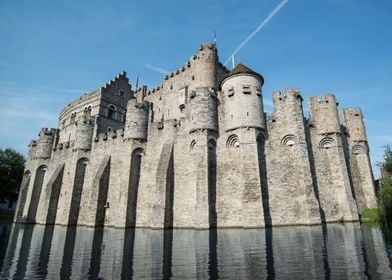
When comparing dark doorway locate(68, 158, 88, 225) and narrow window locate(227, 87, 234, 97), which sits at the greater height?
narrow window locate(227, 87, 234, 97)

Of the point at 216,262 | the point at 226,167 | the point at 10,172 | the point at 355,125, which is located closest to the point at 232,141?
the point at 226,167

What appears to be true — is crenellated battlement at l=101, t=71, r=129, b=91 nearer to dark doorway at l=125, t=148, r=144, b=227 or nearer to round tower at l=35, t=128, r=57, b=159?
round tower at l=35, t=128, r=57, b=159

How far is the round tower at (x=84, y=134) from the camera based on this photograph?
87.0 ft

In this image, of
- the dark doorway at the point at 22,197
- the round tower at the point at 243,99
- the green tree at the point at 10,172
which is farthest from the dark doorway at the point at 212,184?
the green tree at the point at 10,172

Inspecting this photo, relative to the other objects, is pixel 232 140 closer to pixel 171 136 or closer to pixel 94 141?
pixel 171 136

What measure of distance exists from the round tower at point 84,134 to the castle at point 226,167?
0.49 feet

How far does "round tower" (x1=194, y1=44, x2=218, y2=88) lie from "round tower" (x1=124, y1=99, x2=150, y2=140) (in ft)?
30.0

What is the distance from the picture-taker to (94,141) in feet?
87.8

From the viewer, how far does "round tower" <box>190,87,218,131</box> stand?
20.3 metres

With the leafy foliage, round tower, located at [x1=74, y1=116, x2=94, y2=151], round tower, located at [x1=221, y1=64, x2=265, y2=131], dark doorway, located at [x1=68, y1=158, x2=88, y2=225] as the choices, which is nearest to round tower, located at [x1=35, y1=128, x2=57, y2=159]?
round tower, located at [x1=74, y1=116, x2=94, y2=151]

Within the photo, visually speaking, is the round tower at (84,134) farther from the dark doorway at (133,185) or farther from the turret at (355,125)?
the turret at (355,125)

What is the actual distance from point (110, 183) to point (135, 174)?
3034 millimetres

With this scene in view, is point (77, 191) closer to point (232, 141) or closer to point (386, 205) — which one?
point (232, 141)

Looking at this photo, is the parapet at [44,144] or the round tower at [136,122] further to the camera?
the parapet at [44,144]
